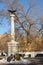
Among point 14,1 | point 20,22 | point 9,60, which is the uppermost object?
point 14,1

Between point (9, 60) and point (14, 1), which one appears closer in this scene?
point (9, 60)

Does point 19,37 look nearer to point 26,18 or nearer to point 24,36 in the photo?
point 24,36

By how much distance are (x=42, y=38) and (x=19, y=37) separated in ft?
14.0

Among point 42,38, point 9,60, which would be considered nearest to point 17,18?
point 42,38

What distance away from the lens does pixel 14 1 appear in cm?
3703

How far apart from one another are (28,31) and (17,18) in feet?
9.96

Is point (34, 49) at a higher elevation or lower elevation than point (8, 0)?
lower

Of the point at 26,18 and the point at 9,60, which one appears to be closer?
the point at 9,60

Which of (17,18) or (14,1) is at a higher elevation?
(14,1)

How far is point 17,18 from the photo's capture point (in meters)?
37.4

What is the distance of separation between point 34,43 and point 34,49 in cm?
114

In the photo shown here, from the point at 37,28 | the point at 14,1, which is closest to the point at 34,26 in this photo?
the point at 37,28

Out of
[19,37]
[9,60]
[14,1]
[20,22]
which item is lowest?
[9,60]

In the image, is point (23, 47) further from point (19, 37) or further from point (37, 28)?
point (37, 28)
